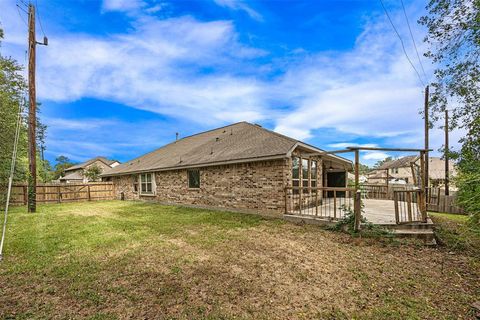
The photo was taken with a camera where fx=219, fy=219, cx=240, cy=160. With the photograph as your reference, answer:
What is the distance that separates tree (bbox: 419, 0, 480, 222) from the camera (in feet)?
24.6

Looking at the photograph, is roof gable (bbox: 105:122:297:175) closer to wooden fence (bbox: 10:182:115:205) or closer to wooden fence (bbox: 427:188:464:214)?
wooden fence (bbox: 10:182:115:205)

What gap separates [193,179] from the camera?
1276 centimetres

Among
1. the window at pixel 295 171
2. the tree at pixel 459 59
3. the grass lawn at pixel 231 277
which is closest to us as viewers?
the grass lawn at pixel 231 277

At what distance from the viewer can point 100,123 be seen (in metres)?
24.6

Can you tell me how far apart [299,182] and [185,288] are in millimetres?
7348

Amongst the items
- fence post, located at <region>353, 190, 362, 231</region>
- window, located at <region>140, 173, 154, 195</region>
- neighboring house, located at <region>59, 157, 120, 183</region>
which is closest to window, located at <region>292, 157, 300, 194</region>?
fence post, located at <region>353, 190, 362, 231</region>

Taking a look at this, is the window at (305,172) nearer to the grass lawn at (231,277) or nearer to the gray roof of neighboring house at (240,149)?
the gray roof of neighboring house at (240,149)

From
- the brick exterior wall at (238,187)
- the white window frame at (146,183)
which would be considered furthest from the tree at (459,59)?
the white window frame at (146,183)

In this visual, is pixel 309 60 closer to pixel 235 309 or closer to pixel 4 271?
pixel 235 309

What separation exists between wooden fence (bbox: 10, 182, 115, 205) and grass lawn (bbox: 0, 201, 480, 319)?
1173 cm

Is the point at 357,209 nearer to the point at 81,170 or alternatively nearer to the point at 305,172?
the point at 305,172

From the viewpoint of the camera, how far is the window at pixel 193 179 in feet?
40.8

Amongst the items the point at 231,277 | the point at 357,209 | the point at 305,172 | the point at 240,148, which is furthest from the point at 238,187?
the point at 231,277

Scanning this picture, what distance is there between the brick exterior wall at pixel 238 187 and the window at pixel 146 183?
2061 millimetres
